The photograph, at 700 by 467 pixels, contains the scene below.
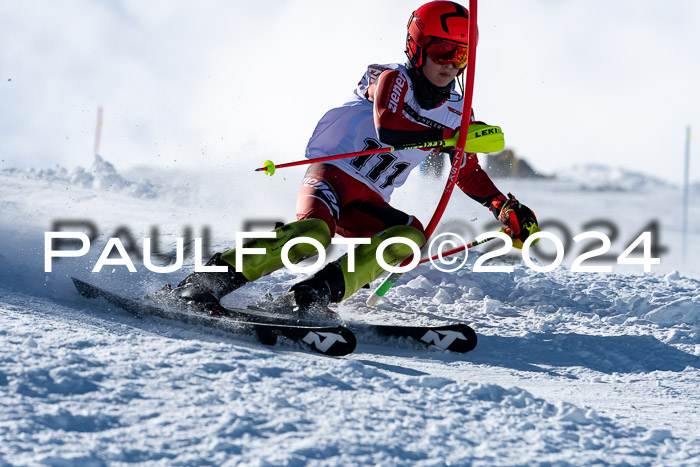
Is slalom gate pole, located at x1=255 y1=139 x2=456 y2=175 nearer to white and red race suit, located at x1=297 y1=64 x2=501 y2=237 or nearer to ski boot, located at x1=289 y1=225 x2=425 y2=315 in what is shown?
white and red race suit, located at x1=297 y1=64 x2=501 y2=237

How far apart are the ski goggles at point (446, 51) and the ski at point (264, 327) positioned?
1.43 meters

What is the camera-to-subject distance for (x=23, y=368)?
2.14 metres

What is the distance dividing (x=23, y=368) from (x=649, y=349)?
3000 mm

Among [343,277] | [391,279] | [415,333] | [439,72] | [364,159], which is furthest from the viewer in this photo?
[391,279]

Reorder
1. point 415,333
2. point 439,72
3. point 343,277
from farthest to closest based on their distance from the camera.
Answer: point 439,72 → point 415,333 → point 343,277

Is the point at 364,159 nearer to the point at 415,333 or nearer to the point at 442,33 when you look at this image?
the point at 442,33

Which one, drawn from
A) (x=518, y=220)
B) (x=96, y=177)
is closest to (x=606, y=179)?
(x=96, y=177)

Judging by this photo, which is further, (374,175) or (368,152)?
(374,175)

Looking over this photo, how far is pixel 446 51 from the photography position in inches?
138

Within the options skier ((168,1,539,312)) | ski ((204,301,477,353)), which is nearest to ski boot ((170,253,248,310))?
skier ((168,1,539,312))

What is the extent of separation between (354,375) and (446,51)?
1.84 meters

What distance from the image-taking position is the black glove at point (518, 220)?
3840 mm

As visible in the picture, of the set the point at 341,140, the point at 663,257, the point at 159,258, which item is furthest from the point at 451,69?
the point at 663,257

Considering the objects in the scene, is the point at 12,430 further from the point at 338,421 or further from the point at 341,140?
the point at 341,140
